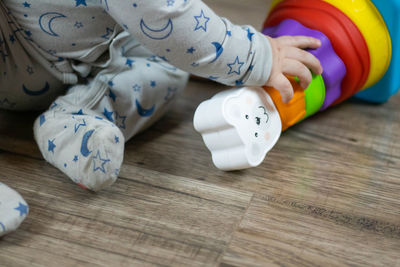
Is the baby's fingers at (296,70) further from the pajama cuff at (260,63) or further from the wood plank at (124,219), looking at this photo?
the wood plank at (124,219)

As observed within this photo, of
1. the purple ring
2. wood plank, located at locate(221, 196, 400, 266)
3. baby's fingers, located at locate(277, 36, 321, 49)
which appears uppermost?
baby's fingers, located at locate(277, 36, 321, 49)

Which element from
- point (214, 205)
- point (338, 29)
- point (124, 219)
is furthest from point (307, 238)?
point (338, 29)

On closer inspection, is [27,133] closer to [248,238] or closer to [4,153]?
[4,153]

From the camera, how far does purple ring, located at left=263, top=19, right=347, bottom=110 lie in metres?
0.78

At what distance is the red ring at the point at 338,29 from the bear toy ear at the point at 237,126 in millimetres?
161

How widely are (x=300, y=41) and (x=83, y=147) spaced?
358 millimetres

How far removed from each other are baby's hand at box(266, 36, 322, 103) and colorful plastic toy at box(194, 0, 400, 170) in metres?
0.02

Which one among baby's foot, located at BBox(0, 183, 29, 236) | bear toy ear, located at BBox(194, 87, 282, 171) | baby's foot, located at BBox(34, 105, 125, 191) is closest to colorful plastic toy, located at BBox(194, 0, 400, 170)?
bear toy ear, located at BBox(194, 87, 282, 171)

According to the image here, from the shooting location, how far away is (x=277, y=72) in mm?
Answer: 710

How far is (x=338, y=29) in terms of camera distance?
786 millimetres

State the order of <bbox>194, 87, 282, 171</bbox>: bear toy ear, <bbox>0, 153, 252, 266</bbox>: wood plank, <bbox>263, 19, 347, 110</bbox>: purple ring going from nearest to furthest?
<bbox>0, 153, 252, 266</bbox>: wood plank < <bbox>194, 87, 282, 171</bbox>: bear toy ear < <bbox>263, 19, 347, 110</bbox>: purple ring

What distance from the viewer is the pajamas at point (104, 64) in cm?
64

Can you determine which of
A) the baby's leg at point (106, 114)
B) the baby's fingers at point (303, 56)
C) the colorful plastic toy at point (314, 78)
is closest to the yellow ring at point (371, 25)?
the colorful plastic toy at point (314, 78)

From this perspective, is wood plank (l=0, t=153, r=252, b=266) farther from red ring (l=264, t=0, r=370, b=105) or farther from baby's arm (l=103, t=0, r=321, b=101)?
red ring (l=264, t=0, r=370, b=105)
